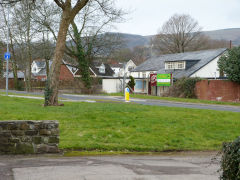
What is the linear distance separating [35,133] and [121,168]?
2.63 meters

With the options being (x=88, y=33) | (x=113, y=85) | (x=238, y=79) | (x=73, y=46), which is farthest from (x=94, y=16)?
→ (x=238, y=79)

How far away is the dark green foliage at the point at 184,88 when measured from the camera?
3850 cm

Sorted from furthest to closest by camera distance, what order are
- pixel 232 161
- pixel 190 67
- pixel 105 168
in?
1. pixel 190 67
2. pixel 105 168
3. pixel 232 161

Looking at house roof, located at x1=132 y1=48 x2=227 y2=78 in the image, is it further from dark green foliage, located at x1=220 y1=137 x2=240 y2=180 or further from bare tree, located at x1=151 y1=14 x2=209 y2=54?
dark green foliage, located at x1=220 y1=137 x2=240 y2=180

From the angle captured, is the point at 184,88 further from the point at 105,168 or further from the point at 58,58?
the point at 105,168

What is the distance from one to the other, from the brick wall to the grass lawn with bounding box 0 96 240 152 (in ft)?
69.0

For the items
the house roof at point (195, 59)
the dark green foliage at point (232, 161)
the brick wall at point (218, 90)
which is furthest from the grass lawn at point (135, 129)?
the house roof at point (195, 59)

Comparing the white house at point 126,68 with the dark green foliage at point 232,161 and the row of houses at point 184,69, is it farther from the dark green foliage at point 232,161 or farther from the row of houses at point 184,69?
the dark green foliage at point 232,161

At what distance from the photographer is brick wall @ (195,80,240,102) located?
113ft

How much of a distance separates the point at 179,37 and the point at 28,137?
74556mm

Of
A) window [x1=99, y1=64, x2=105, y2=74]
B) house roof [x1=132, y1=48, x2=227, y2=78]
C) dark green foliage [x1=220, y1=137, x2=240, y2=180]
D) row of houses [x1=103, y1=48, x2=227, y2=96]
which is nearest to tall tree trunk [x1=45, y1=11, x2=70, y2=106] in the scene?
dark green foliage [x1=220, y1=137, x2=240, y2=180]

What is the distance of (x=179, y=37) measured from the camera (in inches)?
3132

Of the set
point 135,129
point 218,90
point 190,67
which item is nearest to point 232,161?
point 135,129

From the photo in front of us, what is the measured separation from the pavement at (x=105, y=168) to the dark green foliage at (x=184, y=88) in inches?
1193
